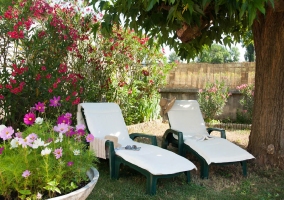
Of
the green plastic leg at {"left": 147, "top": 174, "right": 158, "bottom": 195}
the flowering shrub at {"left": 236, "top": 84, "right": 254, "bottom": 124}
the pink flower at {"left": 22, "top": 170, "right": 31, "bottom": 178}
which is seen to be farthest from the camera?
the flowering shrub at {"left": 236, "top": 84, "right": 254, "bottom": 124}

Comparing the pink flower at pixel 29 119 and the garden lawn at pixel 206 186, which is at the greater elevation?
the pink flower at pixel 29 119

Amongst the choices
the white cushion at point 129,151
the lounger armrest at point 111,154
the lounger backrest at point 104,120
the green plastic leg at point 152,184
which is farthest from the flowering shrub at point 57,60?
the green plastic leg at point 152,184

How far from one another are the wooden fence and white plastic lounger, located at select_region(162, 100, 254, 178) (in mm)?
4596

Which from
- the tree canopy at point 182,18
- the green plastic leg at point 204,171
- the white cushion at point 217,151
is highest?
the tree canopy at point 182,18

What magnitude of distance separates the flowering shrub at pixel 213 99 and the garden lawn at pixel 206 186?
4298 mm

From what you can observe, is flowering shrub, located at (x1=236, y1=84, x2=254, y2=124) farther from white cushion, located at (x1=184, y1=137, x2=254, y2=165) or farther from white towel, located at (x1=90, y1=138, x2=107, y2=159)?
white towel, located at (x1=90, y1=138, x2=107, y2=159)

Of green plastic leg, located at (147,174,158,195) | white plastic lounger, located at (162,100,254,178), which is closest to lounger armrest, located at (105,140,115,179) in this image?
green plastic leg, located at (147,174,158,195)

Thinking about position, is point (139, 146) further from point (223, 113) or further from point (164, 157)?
point (223, 113)

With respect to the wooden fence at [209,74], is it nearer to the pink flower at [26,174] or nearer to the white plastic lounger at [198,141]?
the white plastic lounger at [198,141]

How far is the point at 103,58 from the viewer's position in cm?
730

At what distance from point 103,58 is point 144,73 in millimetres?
1590

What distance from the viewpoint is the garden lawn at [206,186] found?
3584 millimetres

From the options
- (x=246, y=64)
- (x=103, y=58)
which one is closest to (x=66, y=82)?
(x=103, y=58)

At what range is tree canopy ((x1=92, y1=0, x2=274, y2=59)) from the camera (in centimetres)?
329
